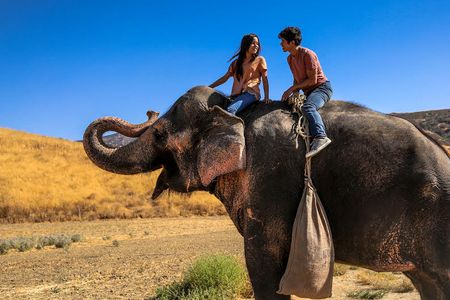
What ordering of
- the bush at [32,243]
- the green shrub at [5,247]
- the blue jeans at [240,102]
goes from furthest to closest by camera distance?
the bush at [32,243] < the green shrub at [5,247] < the blue jeans at [240,102]

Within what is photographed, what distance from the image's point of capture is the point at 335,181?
4.24 meters

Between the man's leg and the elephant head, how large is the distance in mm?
603

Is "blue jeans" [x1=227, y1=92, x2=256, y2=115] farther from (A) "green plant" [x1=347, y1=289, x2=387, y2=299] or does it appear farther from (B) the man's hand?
(A) "green plant" [x1=347, y1=289, x2=387, y2=299]

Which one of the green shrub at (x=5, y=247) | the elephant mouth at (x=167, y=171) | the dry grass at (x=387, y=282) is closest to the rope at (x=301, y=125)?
the elephant mouth at (x=167, y=171)

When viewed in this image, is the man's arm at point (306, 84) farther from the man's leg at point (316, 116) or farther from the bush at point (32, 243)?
the bush at point (32, 243)

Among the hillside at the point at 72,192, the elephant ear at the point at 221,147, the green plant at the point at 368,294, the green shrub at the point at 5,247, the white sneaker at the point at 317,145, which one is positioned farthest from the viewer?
the hillside at the point at 72,192

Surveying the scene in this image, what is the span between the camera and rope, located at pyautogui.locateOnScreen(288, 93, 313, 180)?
423 centimetres

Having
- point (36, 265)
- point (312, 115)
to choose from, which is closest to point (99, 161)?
point (312, 115)

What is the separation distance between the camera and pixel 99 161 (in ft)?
17.6

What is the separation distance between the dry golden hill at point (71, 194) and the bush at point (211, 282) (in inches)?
1056

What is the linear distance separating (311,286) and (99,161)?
254 centimetres

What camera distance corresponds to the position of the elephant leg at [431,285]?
382 centimetres

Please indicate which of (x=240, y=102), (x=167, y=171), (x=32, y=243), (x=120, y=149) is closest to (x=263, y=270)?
(x=167, y=171)

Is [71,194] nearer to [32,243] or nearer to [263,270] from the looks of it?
[32,243]
